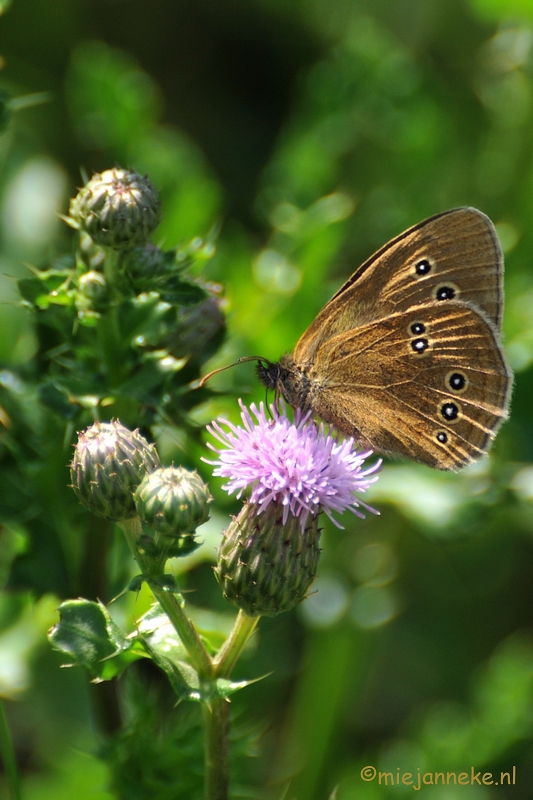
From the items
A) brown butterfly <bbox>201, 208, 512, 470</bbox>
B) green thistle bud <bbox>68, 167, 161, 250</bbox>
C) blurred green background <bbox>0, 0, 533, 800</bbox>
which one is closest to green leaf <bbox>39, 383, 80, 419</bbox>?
blurred green background <bbox>0, 0, 533, 800</bbox>

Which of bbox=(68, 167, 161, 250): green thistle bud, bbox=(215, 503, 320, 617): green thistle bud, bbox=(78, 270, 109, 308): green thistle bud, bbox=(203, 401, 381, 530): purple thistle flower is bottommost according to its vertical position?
bbox=(215, 503, 320, 617): green thistle bud

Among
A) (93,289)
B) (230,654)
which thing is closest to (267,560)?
(230,654)

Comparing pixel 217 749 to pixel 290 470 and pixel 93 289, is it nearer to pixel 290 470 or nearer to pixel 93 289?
pixel 290 470

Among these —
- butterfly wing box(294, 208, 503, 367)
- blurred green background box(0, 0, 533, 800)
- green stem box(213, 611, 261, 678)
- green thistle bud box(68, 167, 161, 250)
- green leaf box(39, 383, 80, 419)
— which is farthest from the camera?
blurred green background box(0, 0, 533, 800)

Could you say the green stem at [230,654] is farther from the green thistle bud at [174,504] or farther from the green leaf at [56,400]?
the green leaf at [56,400]

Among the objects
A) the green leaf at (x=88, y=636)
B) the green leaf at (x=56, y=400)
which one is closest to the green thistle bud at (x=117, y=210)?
the green leaf at (x=56, y=400)

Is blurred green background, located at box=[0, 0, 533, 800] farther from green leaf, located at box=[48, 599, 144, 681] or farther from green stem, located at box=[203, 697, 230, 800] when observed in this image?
green leaf, located at box=[48, 599, 144, 681]

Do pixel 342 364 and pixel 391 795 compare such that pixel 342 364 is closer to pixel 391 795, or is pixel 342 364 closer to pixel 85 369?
pixel 85 369
